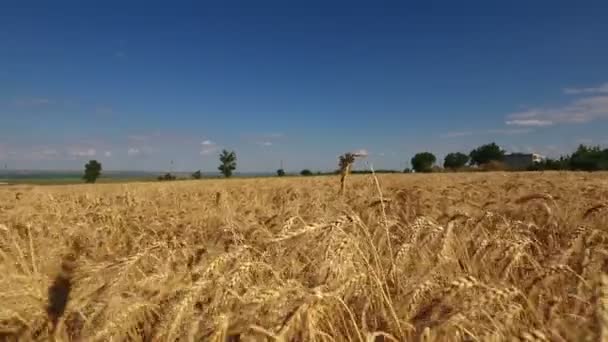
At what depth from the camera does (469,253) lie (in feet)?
8.34

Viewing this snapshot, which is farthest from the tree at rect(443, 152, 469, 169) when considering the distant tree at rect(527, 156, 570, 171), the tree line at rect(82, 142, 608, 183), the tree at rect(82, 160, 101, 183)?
the tree at rect(82, 160, 101, 183)

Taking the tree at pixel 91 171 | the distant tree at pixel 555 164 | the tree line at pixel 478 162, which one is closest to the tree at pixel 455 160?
the tree line at pixel 478 162

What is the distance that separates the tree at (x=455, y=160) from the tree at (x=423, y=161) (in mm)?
3330

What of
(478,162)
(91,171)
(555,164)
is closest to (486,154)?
(478,162)

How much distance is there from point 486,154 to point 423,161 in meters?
15.7

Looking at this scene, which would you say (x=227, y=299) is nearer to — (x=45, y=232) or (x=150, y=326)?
(x=150, y=326)

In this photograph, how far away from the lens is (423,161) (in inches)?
4104

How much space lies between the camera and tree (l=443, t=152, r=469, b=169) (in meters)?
105

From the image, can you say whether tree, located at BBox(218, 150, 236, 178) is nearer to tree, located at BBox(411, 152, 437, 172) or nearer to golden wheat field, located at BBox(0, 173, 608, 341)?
tree, located at BBox(411, 152, 437, 172)

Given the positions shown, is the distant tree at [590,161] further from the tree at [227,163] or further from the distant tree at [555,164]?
the tree at [227,163]

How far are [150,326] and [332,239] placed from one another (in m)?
1.04

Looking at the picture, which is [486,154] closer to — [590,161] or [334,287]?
[590,161]

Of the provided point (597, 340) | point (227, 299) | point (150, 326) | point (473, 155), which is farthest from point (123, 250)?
point (473, 155)

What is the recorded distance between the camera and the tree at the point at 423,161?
336ft
